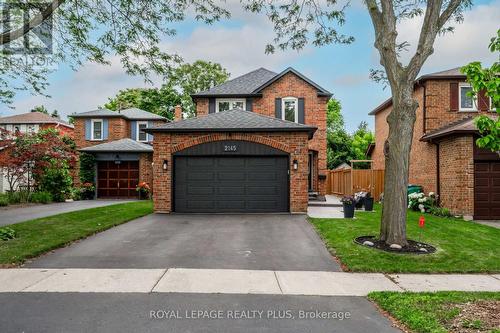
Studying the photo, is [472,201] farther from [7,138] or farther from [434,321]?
[7,138]

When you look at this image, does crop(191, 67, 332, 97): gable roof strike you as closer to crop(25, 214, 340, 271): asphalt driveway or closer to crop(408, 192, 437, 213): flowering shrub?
crop(408, 192, 437, 213): flowering shrub

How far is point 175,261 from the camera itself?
709cm

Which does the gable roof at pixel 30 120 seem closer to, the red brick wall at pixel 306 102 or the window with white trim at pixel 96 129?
the window with white trim at pixel 96 129

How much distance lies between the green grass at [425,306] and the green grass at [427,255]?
1.38 meters

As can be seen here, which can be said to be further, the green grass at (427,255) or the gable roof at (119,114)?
the gable roof at (119,114)

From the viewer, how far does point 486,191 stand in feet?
46.2

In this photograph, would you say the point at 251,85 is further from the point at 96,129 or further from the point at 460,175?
the point at 96,129

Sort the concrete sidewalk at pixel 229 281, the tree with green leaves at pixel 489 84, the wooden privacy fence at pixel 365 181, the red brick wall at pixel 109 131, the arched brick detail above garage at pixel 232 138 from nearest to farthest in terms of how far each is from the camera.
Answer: the tree with green leaves at pixel 489 84 < the concrete sidewalk at pixel 229 281 < the arched brick detail above garage at pixel 232 138 < the wooden privacy fence at pixel 365 181 < the red brick wall at pixel 109 131

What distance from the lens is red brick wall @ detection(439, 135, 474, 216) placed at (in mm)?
13969

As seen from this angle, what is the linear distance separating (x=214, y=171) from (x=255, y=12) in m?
6.41

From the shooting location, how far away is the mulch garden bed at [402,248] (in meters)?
7.82

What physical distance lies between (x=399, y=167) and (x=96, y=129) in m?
24.5

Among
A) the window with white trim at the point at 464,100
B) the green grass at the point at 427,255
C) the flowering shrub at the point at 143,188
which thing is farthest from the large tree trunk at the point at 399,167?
the flowering shrub at the point at 143,188

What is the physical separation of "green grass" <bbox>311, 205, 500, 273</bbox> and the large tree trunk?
856 mm
